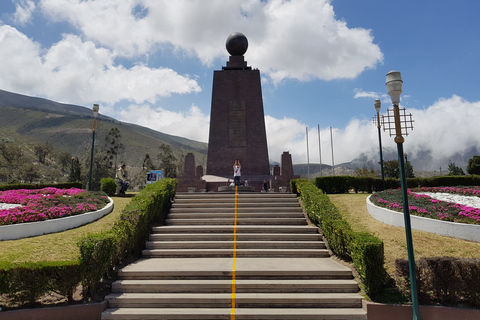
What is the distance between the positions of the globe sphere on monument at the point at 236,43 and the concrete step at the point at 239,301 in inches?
896

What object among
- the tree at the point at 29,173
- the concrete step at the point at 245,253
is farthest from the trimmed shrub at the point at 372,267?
the tree at the point at 29,173

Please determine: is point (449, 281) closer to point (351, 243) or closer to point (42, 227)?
point (351, 243)

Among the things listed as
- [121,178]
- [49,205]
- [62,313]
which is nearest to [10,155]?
[121,178]

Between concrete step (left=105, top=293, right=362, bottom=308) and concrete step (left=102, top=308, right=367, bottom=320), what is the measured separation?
0.13 metres

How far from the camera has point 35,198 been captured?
11.9 metres

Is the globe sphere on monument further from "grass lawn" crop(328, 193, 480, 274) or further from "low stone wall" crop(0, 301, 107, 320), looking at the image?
"low stone wall" crop(0, 301, 107, 320)

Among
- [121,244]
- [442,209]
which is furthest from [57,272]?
[442,209]

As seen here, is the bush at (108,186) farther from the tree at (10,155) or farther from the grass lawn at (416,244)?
the tree at (10,155)

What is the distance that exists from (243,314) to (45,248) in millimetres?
5295

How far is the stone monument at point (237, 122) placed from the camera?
23.9 metres

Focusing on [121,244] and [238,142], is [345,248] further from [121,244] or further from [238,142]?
[238,142]

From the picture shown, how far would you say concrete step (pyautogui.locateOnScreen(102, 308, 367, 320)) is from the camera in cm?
592

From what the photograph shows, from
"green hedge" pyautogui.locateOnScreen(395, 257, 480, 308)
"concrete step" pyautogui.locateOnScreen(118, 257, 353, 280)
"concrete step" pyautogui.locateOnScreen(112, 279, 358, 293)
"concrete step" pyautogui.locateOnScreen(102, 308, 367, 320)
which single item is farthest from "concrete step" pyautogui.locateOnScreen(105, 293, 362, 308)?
"green hedge" pyautogui.locateOnScreen(395, 257, 480, 308)

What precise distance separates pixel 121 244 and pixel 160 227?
2.30m
